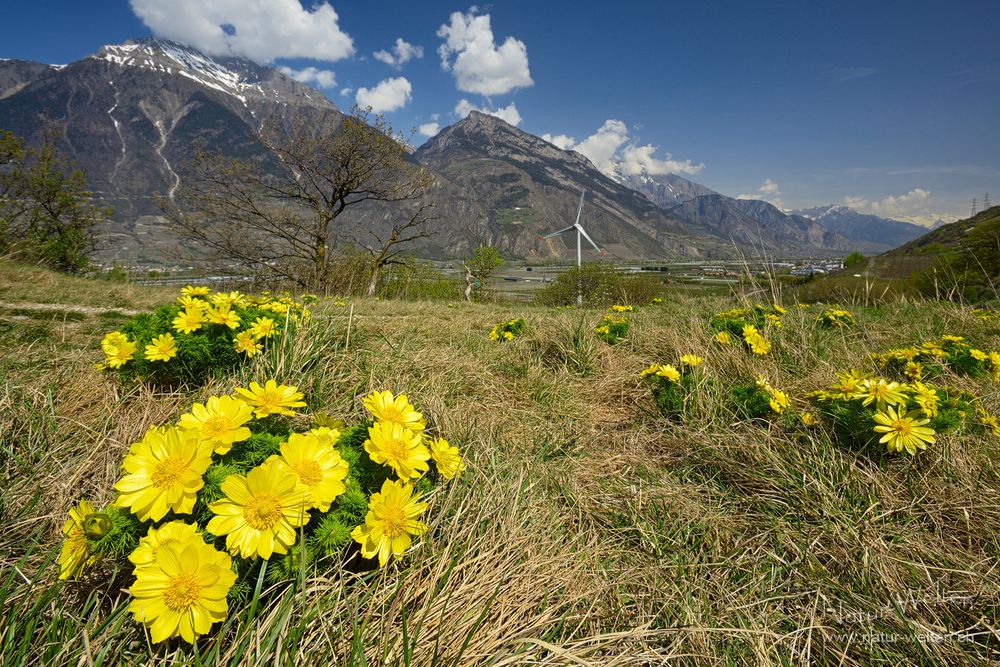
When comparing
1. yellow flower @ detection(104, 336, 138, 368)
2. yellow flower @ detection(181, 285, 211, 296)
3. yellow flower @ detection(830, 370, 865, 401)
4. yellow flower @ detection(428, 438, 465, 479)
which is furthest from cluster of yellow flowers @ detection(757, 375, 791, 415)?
yellow flower @ detection(181, 285, 211, 296)

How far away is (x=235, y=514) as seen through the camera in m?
1.20

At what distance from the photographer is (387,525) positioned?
135 centimetres

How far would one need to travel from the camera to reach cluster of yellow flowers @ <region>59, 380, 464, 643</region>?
1.07 metres

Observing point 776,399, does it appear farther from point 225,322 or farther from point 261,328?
point 225,322

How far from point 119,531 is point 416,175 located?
2053 centimetres

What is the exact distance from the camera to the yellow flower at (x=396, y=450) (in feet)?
4.82

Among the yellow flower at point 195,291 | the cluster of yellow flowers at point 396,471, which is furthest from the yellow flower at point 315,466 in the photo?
the yellow flower at point 195,291

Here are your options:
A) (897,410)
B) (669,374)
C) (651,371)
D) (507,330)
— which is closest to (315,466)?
(669,374)

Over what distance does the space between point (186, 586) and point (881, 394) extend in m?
3.28

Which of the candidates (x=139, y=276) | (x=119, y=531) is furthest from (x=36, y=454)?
(x=139, y=276)

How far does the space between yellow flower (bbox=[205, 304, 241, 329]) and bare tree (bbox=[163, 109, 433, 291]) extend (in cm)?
1619

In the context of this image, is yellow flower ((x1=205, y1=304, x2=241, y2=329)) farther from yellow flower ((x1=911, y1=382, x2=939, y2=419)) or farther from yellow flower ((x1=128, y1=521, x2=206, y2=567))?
yellow flower ((x1=911, y1=382, x2=939, y2=419))

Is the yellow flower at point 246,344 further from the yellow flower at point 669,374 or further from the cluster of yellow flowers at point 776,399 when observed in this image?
the cluster of yellow flowers at point 776,399

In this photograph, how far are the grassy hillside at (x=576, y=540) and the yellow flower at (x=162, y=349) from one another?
0.24m
